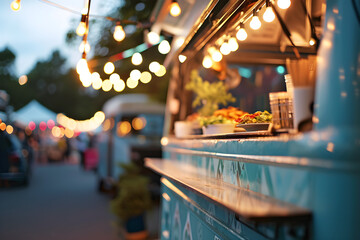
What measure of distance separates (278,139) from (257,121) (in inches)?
29.5

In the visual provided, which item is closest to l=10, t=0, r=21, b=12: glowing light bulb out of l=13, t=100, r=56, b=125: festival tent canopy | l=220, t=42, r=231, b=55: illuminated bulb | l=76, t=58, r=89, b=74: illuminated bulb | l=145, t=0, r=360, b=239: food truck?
l=76, t=58, r=89, b=74: illuminated bulb

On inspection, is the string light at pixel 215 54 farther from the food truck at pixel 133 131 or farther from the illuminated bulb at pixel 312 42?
the food truck at pixel 133 131

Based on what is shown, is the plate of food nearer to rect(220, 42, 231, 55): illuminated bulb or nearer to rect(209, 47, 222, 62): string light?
rect(220, 42, 231, 55): illuminated bulb

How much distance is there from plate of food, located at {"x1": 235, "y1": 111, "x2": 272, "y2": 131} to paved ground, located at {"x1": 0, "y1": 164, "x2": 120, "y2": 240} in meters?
4.19

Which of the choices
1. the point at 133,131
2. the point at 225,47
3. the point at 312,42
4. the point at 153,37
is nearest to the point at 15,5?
the point at 153,37

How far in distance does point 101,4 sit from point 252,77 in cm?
463

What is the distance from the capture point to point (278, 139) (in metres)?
1.67

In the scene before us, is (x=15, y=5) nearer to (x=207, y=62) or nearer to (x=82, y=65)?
(x=82, y=65)

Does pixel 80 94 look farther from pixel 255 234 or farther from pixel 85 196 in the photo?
pixel 255 234

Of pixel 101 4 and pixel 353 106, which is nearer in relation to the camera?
pixel 353 106

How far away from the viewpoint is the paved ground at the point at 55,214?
6375 mm

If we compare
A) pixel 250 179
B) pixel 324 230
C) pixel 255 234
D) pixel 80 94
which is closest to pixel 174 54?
pixel 250 179

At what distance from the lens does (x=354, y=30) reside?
4.31 feet

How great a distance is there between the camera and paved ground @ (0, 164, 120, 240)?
20.9 feet
